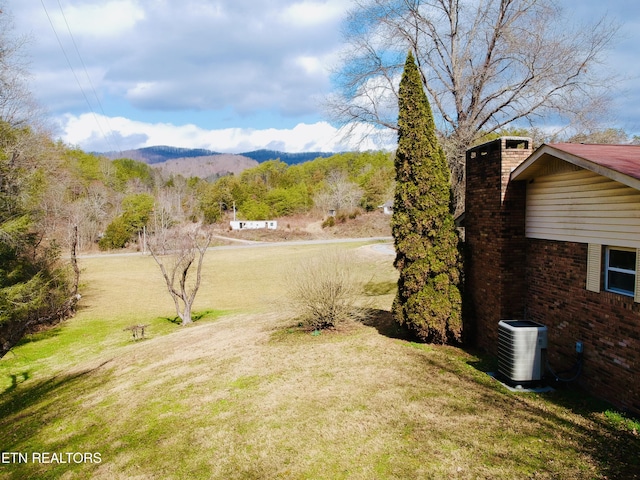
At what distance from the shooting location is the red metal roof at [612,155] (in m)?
5.30

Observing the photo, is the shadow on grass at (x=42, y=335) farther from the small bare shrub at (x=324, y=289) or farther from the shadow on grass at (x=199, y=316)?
the small bare shrub at (x=324, y=289)

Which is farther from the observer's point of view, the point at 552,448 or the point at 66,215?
the point at 66,215

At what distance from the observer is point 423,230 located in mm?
9289

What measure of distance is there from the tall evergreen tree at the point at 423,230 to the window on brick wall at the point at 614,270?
3075 mm

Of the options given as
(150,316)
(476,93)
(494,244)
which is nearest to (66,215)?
(150,316)

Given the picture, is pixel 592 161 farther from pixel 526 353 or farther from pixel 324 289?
pixel 324 289

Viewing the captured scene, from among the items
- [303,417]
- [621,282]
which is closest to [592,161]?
[621,282]

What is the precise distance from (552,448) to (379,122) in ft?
45.2

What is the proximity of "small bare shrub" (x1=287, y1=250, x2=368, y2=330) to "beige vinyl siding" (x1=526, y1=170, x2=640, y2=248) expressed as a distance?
4951 mm

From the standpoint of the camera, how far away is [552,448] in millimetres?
4738

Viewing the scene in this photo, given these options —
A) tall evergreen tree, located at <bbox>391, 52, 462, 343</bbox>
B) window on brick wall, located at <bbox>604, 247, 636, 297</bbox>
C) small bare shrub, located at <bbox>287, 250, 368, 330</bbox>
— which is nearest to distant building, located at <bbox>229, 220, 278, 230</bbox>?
small bare shrub, located at <bbox>287, 250, 368, 330</bbox>

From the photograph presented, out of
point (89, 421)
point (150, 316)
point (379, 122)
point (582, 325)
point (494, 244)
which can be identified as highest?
point (379, 122)

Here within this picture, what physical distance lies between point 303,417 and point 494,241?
197 inches

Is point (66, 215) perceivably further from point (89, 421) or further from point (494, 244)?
point (494, 244)
